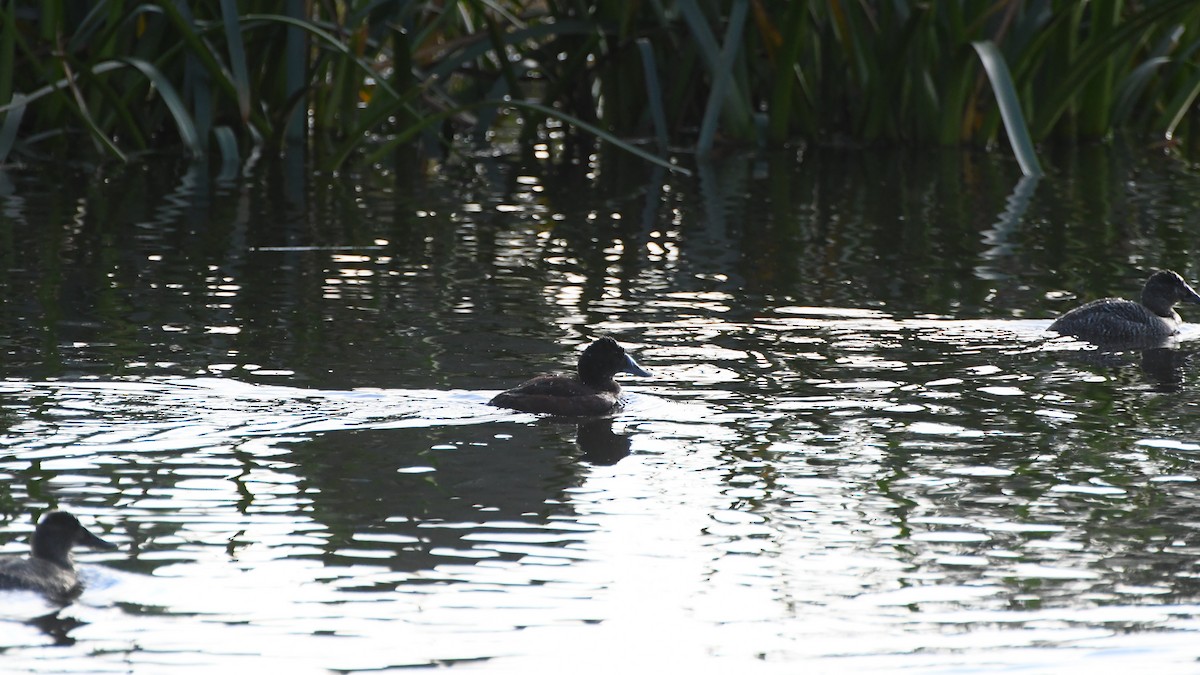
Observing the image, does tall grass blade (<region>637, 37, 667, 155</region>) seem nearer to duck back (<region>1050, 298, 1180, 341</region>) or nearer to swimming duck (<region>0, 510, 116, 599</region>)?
duck back (<region>1050, 298, 1180, 341</region>)

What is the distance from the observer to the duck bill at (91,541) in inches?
245

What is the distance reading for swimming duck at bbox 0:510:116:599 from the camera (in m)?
5.86

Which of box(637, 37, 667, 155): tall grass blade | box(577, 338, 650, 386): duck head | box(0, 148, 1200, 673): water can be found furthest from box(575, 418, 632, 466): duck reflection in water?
box(637, 37, 667, 155): tall grass blade

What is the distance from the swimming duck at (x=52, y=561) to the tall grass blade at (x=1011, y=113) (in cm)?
996

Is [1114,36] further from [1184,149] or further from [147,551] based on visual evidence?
[147,551]

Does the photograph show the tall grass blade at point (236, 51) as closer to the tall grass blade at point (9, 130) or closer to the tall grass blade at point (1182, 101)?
the tall grass blade at point (9, 130)

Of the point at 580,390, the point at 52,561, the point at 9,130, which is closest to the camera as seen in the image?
the point at 52,561

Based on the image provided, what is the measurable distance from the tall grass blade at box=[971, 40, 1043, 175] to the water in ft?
1.47

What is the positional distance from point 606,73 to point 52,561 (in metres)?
13.6

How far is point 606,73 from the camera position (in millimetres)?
19141

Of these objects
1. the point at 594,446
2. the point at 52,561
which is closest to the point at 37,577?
the point at 52,561

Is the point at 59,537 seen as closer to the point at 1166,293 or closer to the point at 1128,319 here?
the point at 1128,319

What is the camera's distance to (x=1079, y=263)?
13172 mm

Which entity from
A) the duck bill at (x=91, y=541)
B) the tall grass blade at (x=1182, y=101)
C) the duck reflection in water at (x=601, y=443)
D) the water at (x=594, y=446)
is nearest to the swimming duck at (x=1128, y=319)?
the water at (x=594, y=446)
